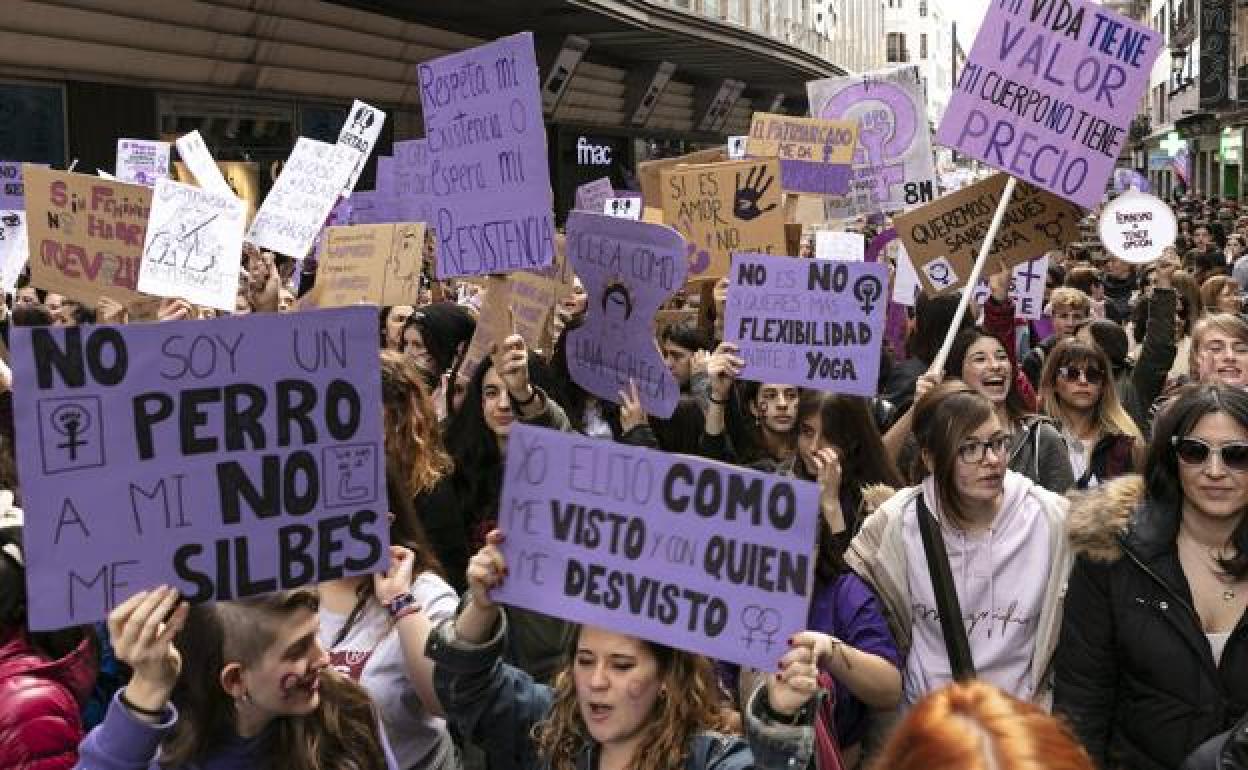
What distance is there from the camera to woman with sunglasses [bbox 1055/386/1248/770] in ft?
11.5

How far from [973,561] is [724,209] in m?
4.76

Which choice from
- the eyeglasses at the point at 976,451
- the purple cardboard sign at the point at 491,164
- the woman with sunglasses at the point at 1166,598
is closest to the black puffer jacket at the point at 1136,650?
the woman with sunglasses at the point at 1166,598

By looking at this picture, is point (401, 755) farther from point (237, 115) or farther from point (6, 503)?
point (237, 115)

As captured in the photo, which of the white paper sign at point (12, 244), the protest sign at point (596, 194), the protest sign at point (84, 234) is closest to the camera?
the protest sign at point (84, 234)

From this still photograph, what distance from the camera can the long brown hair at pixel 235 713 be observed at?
111 inches

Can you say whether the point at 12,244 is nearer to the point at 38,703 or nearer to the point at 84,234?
the point at 84,234

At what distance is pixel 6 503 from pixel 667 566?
6.25 ft

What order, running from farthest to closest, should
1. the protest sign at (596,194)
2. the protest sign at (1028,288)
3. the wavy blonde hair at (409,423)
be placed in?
the protest sign at (596,194)
the protest sign at (1028,288)
the wavy blonde hair at (409,423)

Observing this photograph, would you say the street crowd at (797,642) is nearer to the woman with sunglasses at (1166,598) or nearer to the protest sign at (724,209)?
the woman with sunglasses at (1166,598)

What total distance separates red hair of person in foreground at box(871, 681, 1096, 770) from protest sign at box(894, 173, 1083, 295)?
5868 mm

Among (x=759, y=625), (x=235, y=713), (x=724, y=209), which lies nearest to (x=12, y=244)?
(x=724, y=209)

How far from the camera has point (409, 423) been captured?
4.97 meters

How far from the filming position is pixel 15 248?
10086mm

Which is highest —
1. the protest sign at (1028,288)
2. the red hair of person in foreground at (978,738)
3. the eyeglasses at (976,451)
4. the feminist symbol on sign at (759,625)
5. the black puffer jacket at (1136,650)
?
the protest sign at (1028,288)
